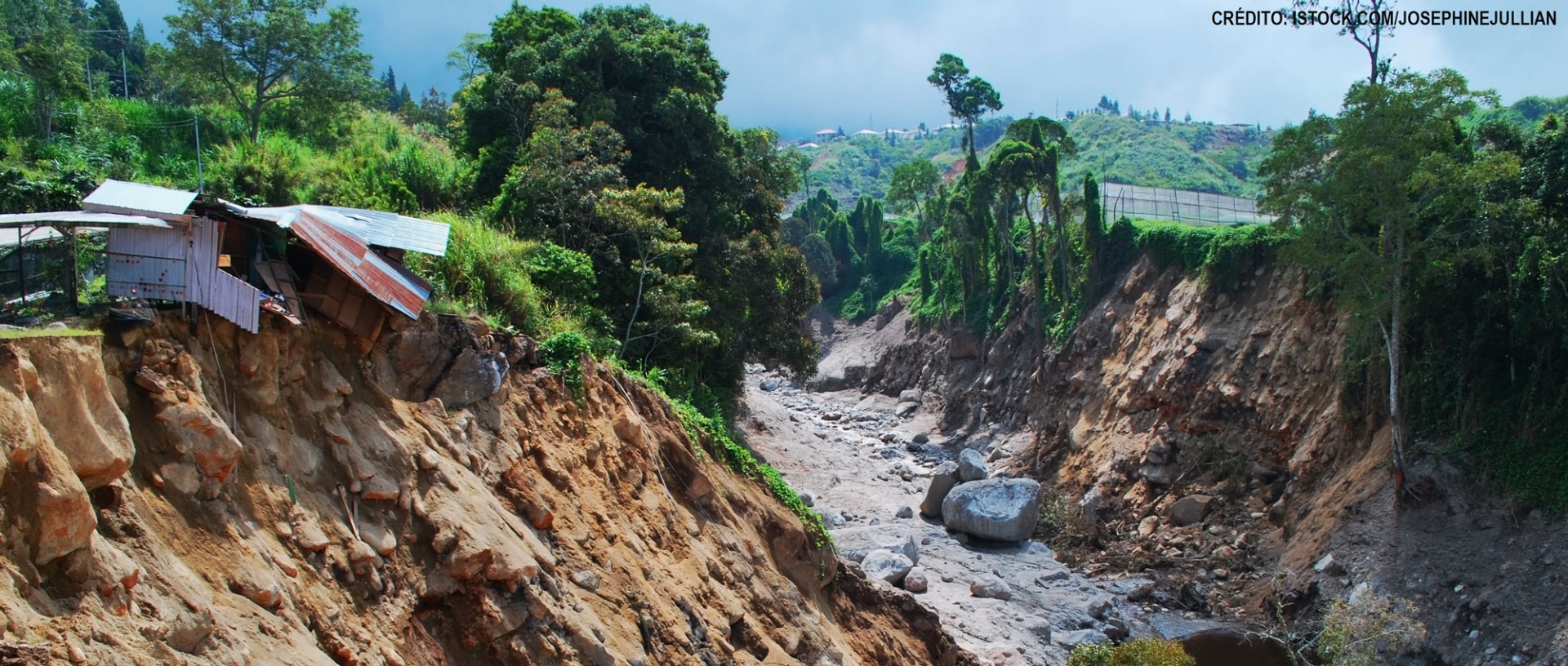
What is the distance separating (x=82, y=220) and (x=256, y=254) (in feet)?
5.88

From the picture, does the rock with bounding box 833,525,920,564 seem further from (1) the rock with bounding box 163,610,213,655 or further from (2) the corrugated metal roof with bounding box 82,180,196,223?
(1) the rock with bounding box 163,610,213,655

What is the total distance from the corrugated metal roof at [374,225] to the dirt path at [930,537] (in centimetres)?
1348

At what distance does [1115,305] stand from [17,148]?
3319 centimetres

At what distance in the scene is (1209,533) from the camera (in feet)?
88.7

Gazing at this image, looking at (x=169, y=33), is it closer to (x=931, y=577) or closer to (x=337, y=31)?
(x=337, y=31)

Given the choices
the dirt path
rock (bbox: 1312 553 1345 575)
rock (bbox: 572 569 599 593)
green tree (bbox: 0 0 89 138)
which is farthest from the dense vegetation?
green tree (bbox: 0 0 89 138)

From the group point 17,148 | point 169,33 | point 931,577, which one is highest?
point 169,33

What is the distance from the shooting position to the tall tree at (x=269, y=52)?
Answer: 910 inches

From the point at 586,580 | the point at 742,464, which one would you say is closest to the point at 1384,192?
the point at 742,464

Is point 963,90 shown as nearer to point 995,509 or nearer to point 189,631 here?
point 995,509

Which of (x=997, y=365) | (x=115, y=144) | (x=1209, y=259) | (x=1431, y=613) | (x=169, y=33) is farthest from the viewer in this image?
(x=997, y=365)

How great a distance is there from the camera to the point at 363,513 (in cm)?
922

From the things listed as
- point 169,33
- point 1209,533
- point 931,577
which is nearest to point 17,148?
point 169,33

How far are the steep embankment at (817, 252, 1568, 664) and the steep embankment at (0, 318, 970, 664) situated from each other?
14.1m
